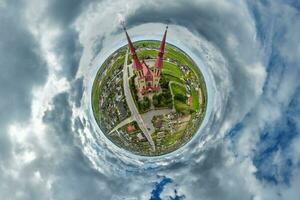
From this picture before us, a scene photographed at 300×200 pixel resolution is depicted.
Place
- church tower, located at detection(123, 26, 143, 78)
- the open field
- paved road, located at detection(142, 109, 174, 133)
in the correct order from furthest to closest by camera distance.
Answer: the open field
paved road, located at detection(142, 109, 174, 133)
church tower, located at detection(123, 26, 143, 78)

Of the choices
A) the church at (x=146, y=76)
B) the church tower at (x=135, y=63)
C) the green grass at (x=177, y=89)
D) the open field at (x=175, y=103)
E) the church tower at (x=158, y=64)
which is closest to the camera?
the church tower at (x=135, y=63)

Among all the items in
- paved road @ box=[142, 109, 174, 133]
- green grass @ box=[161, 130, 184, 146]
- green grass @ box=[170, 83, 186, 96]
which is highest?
green grass @ box=[170, 83, 186, 96]

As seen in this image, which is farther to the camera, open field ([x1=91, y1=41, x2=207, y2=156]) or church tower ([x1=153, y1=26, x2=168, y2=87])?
open field ([x1=91, y1=41, x2=207, y2=156])

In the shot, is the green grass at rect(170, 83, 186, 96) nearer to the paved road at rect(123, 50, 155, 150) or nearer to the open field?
the open field

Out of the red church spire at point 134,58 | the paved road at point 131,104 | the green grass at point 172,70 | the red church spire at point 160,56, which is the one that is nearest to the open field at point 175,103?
the green grass at point 172,70

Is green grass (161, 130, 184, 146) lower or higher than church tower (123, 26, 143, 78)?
lower

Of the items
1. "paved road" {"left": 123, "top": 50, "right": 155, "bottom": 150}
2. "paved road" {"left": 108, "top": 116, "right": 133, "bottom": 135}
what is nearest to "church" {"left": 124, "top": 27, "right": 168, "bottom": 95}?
"paved road" {"left": 123, "top": 50, "right": 155, "bottom": 150}

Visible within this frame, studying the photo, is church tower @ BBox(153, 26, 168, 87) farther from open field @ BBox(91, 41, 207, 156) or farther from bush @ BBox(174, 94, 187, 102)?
bush @ BBox(174, 94, 187, 102)

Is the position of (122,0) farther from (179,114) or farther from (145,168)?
(145,168)

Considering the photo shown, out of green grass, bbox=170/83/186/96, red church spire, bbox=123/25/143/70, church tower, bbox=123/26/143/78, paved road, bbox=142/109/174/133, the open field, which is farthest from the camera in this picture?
the open field

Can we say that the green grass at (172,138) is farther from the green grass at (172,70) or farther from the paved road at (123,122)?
the green grass at (172,70)

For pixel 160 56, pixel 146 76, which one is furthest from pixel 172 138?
pixel 160 56

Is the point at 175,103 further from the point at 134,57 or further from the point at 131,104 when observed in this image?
the point at 134,57
